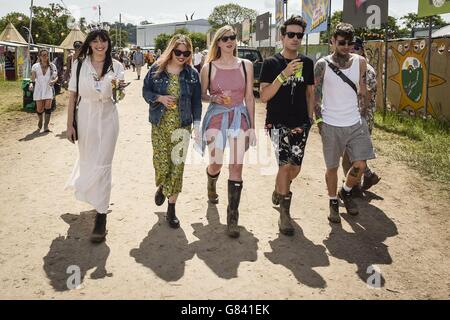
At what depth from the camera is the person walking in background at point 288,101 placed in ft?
14.5

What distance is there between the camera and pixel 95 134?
4566mm

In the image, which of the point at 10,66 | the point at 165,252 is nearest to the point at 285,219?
the point at 165,252

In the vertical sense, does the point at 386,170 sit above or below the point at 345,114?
below

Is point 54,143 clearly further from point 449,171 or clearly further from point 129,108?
point 449,171

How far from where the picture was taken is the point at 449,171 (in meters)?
6.99

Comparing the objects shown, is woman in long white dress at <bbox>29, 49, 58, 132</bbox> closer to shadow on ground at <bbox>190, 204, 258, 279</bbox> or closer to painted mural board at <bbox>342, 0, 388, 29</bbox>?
shadow on ground at <bbox>190, 204, 258, 279</bbox>

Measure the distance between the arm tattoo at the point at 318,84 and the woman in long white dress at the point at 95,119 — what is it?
203 centimetres

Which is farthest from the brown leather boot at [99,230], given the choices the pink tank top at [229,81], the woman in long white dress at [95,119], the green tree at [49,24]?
the green tree at [49,24]

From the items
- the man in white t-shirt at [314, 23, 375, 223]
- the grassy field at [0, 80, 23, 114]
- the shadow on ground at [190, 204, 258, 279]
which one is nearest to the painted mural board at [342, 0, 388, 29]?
the man in white t-shirt at [314, 23, 375, 223]

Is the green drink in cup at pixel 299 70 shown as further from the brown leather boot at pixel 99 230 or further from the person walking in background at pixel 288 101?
the brown leather boot at pixel 99 230

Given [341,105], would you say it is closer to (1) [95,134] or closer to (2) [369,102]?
(2) [369,102]

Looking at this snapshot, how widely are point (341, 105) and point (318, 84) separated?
329mm
